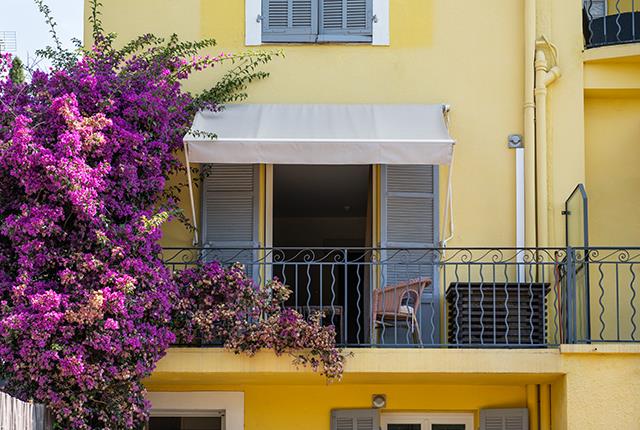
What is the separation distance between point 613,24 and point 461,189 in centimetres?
246

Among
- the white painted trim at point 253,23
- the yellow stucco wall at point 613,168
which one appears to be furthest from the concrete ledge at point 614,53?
the white painted trim at point 253,23

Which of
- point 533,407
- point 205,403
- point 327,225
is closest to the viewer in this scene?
point 533,407

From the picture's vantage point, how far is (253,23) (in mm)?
15156

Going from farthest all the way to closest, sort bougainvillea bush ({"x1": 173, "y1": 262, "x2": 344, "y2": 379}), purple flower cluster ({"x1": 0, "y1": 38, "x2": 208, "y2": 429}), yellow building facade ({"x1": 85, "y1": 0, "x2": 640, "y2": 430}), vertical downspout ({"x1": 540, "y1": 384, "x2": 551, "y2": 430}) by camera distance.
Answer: yellow building facade ({"x1": 85, "y1": 0, "x2": 640, "y2": 430})
vertical downspout ({"x1": 540, "y1": 384, "x2": 551, "y2": 430})
bougainvillea bush ({"x1": 173, "y1": 262, "x2": 344, "y2": 379})
purple flower cluster ({"x1": 0, "y1": 38, "x2": 208, "y2": 429})

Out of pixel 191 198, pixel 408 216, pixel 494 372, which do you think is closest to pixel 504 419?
pixel 494 372

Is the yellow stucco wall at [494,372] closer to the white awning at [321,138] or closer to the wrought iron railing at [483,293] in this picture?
the wrought iron railing at [483,293]

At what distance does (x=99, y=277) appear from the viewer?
12.7m

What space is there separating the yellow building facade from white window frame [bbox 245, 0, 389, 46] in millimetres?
16

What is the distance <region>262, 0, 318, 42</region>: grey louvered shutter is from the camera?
1509 centimetres

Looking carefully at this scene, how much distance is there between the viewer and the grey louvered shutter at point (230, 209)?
14.7 metres

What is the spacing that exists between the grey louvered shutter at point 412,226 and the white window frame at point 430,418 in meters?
0.86

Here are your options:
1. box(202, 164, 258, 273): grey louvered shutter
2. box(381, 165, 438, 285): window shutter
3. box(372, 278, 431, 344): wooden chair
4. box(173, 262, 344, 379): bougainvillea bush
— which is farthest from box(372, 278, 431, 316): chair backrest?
box(202, 164, 258, 273): grey louvered shutter

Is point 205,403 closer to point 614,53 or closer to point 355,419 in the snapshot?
point 355,419

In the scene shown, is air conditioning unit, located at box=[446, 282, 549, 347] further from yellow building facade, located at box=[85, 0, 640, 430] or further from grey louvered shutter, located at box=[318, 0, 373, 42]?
grey louvered shutter, located at box=[318, 0, 373, 42]
